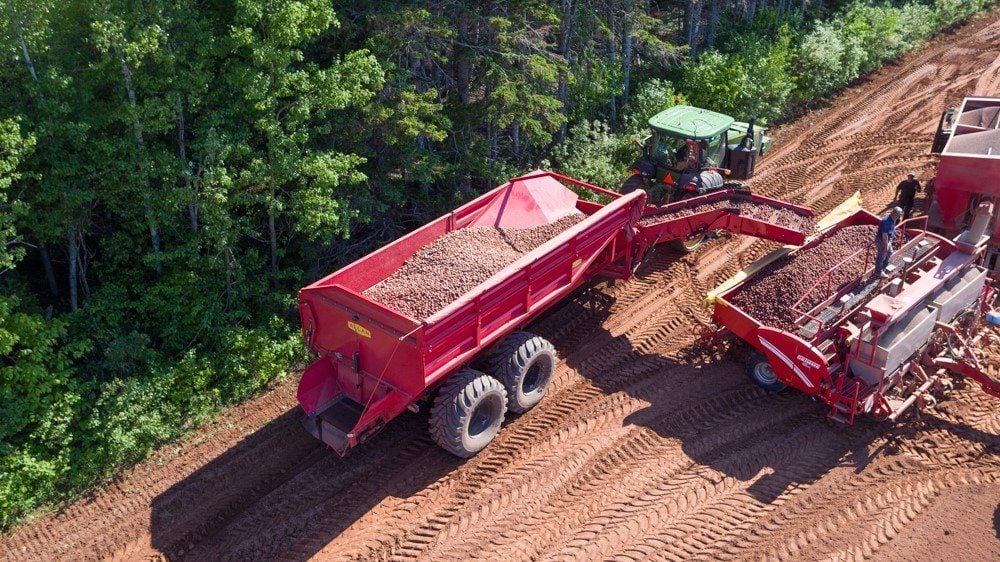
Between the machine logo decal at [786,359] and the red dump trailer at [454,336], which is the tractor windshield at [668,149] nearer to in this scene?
the red dump trailer at [454,336]

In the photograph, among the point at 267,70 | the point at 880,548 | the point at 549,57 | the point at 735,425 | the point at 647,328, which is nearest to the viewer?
the point at 880,548

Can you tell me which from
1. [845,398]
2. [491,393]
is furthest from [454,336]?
[845,398]

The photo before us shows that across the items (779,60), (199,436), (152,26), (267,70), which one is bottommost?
(199,436)

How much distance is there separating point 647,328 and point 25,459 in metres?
8.14

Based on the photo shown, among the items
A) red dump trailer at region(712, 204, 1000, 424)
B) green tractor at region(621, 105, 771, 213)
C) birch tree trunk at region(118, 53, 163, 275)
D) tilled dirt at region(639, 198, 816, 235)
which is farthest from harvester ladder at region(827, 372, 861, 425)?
birch tree trunk at region(118, 53, 163, 275)

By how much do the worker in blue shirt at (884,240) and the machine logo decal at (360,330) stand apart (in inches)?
252

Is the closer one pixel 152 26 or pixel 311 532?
pixel 311 532

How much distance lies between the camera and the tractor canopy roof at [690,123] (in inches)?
496

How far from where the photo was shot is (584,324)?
1144cm

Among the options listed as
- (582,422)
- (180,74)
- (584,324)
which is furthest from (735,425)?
(180,74)

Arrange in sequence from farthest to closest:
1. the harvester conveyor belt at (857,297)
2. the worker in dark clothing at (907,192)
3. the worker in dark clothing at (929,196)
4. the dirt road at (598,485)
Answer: the worker in dark clothing at (907,192)
the worker in dark clothing at (929,196)
the harvester conveyor belt at (857,297)
the dirt road at (598,485)

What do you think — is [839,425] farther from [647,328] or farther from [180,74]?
[180,74]

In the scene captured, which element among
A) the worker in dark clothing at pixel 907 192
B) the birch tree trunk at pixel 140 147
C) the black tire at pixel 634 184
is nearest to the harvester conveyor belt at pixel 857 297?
the worker in dark clothing at pixel 907 192

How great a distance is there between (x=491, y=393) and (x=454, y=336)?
33.3 inches
